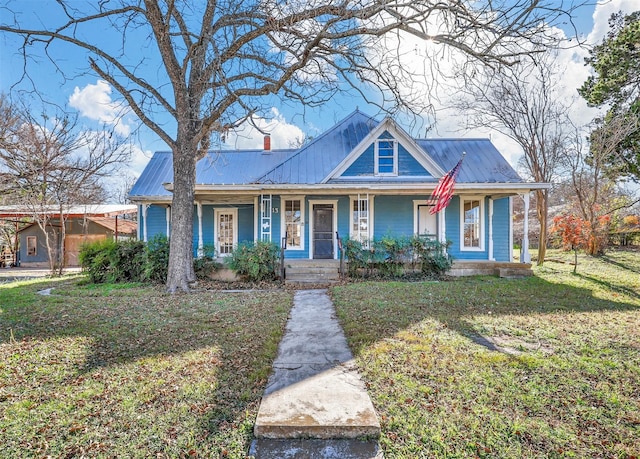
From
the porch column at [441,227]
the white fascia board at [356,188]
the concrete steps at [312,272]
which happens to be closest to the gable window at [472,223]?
the porch column at [441,227]

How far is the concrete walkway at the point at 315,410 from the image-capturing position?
7.74 feet

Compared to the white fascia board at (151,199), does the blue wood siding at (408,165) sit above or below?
above

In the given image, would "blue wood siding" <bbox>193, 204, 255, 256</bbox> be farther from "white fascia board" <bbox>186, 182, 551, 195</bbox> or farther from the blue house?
"white fascia board" <bbox>186, 182, 551, 195</bbox>

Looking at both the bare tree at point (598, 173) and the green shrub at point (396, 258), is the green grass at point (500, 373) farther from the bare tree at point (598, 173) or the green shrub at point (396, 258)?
the bare tree at point (598, 173)

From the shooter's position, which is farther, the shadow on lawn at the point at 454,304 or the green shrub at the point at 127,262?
the green shrub at the point at 127,262

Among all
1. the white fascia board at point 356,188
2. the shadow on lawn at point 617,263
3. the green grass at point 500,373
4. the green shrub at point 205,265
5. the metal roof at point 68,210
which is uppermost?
the white fascia board at point 356,188

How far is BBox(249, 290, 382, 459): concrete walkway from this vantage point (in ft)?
7.74

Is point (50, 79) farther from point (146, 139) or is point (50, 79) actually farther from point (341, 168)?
point (341, 168)

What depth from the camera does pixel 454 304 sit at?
6676 mm

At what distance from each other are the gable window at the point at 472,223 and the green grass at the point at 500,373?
534 centimetres

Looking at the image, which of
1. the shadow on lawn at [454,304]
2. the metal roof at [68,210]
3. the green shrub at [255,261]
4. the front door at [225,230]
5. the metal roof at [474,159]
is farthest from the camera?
the metal roof at [68,210]

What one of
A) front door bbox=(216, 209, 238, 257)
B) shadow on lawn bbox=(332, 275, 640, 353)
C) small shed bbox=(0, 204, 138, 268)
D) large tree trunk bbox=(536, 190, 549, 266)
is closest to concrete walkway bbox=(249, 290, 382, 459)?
shadow on lawn bbox=(332, 275, 640, 353)

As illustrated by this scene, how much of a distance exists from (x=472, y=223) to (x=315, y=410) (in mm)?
11632

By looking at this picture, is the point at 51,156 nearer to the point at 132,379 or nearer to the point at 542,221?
the point at 132,379
